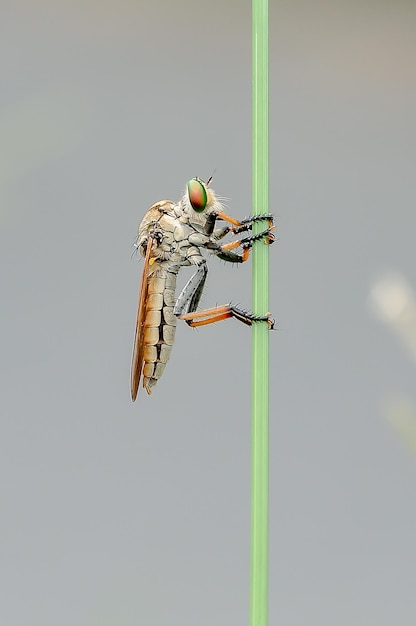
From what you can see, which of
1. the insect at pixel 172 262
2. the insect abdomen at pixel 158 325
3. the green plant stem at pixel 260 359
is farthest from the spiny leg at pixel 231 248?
the green plant stem at pixel 260 359

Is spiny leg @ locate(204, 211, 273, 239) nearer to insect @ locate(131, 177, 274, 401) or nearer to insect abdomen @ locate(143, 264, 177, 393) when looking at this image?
insect @ locate(131, 177, 274, 401)

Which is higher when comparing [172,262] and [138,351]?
[172,262]

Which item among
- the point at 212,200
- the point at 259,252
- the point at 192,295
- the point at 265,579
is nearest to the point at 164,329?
the point at 192,295

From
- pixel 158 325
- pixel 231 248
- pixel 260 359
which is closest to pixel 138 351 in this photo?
pixel 158 325

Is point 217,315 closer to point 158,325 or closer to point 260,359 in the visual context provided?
point 158,325

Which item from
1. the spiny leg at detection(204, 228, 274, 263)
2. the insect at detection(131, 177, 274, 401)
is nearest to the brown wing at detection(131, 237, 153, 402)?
the insect at detection(131, 177, 274, 401)

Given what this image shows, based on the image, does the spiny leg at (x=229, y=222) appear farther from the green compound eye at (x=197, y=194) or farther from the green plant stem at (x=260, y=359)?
the green plant stem at (x=260, y=359)

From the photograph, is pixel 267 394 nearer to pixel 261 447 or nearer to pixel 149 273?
pixel 261 447
